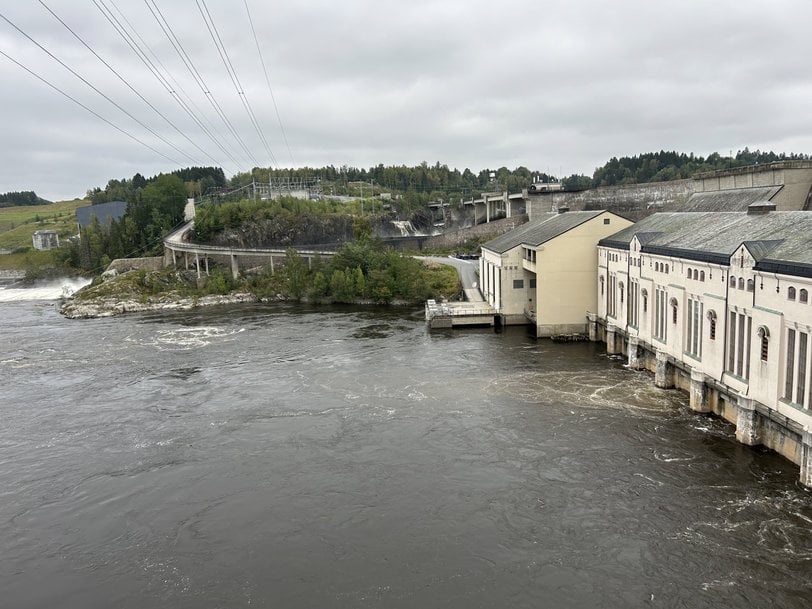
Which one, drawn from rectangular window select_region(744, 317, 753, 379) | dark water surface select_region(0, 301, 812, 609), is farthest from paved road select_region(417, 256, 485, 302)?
rectangular window select_region(744, 317, 753, 379)

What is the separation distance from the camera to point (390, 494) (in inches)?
742

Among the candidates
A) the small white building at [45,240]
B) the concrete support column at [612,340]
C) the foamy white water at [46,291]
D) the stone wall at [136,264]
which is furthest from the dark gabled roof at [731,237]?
the small white building at [45,240]

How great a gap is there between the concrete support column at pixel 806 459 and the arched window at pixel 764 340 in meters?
3.26

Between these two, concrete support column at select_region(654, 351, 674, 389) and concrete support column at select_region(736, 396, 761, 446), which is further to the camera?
concrete support column at select_region(654, 351, 674, 389)

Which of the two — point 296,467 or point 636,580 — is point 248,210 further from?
point 636,580

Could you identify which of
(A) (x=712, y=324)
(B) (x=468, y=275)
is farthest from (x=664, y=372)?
(B) (x=468, y=275)

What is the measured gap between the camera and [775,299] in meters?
19.7

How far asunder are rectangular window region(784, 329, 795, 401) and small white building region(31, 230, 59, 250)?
453 ft

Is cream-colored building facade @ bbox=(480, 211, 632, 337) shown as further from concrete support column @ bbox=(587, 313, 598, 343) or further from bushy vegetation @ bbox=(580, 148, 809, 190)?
bushy vegetation @ bbox=(580, 148, 809, 190)

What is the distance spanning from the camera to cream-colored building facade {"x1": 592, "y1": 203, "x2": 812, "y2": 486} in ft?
62.1

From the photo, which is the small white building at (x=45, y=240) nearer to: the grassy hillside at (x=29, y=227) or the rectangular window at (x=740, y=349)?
the grassy hillside at (x=29, y=227)

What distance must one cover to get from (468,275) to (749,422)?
44.9 meters

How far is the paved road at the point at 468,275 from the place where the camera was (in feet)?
184

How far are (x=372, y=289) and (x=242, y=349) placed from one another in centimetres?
2210
